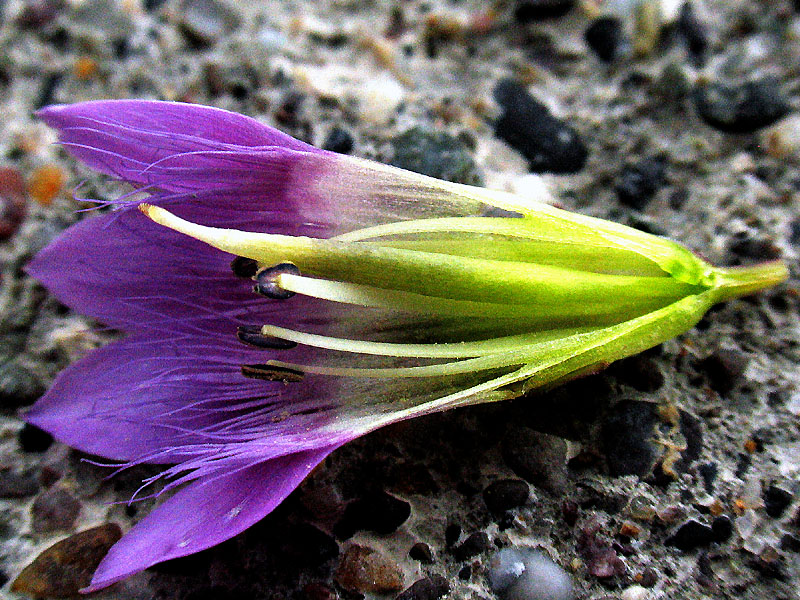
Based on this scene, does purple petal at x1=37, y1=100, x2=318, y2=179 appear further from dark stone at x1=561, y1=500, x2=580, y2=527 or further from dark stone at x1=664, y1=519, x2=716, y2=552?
dark stone at x1=664, y1=519, x2=716, y2=552

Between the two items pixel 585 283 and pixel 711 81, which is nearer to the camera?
pixel 585 283

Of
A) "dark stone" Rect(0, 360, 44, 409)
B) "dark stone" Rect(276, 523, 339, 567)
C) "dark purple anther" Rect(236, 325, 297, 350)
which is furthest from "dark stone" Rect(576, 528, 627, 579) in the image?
"dark stone" Rect(0, 360, 44, 409)

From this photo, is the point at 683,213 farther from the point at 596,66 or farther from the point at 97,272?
the point at 97,272

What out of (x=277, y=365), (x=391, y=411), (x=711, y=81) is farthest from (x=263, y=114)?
(x=711, y=81)

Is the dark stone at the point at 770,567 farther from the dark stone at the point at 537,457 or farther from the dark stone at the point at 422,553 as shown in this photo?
the dark stone at the point at 422,553

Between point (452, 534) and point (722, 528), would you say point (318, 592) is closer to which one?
point (452, 534)

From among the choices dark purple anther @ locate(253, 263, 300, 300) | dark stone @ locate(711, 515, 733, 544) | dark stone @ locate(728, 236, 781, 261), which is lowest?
dark stone @ locate(711, 515, 733, 544)

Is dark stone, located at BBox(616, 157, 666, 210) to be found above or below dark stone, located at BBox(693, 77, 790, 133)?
below

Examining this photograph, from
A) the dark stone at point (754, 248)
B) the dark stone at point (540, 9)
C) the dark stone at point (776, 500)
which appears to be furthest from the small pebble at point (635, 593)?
the dark stone at point (540, 9)
